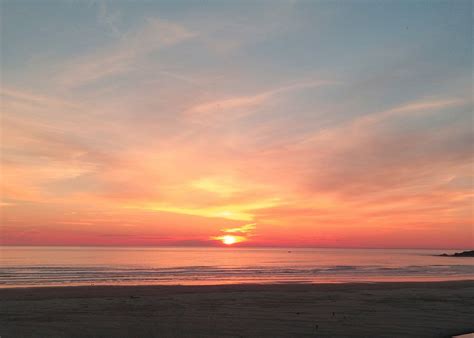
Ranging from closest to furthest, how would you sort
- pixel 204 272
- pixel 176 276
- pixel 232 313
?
pixel 232 313, pixel 176 276, pixel 204 272

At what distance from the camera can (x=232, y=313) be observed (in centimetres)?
1783

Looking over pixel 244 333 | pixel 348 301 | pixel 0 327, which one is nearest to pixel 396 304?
pixel 348 301

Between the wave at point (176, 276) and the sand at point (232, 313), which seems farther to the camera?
the wave at point (176, 276)

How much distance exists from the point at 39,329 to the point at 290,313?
32.9 ft

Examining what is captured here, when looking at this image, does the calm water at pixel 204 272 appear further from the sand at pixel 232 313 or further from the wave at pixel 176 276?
the sand at pixel 232 313

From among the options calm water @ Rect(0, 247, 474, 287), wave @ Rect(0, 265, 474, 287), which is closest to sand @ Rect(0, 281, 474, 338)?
wave @ Rect(0, 265, 474, 287)

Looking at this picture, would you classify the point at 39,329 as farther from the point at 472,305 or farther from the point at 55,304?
the point at 472,305

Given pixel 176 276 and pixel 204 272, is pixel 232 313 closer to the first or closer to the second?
pixel 176 276

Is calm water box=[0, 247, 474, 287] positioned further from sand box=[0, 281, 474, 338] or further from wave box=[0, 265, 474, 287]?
sand box=[0, 281, 474, 338]

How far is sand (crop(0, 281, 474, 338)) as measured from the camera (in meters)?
14.3

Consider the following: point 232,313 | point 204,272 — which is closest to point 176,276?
point 204,272

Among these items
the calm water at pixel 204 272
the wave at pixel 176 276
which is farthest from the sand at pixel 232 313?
the calm water at pixel 204 272

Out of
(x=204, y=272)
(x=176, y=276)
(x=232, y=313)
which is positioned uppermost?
(x=232, y=313)

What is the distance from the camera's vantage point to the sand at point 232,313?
14.3 m
